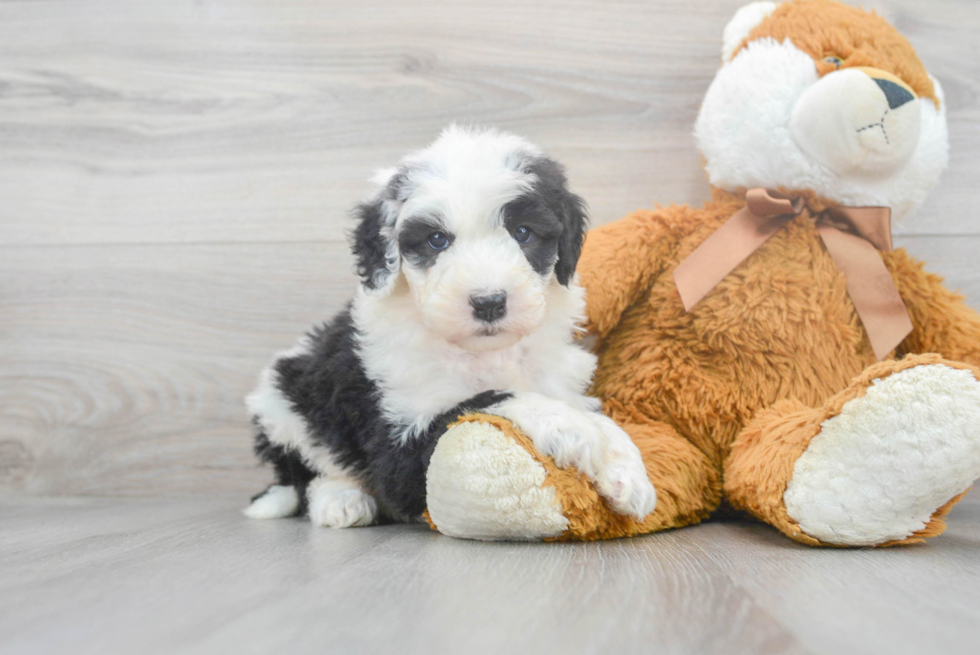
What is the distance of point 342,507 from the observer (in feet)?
5.11

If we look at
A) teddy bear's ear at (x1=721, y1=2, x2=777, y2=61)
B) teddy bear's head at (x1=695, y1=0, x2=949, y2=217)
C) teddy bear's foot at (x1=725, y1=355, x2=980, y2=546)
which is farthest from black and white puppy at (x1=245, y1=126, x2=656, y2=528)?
teddy bear's ear at (x1=721, y1=2, x2=777, y2=61)

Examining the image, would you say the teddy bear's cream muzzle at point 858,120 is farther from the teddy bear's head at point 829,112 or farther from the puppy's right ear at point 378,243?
the puppy's right ear at point 378,243

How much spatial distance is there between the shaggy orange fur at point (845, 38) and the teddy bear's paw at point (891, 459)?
0.74 m

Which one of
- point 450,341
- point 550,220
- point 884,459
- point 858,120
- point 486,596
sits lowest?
point 486,596

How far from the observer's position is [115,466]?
2.09 meters

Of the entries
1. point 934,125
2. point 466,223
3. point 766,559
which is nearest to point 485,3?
point 466,223

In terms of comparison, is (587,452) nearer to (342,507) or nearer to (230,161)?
(342,507)

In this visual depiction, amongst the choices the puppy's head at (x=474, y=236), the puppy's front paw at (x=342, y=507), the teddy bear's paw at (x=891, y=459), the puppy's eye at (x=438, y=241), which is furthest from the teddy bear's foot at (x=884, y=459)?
the puppy's front paw at (x=342, y=507)

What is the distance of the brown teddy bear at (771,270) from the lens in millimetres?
1474

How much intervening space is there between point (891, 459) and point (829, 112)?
2.32ft

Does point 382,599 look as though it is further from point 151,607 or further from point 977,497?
point 977,497

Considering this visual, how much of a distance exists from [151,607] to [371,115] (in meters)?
1.45

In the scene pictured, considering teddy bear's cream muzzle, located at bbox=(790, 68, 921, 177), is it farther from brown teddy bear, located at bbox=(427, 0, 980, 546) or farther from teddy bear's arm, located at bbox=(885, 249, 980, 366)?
teddy bear's arm, located at bbox=(885, 249, 980, 366)

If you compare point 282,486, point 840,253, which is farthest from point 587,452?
point 282,486
